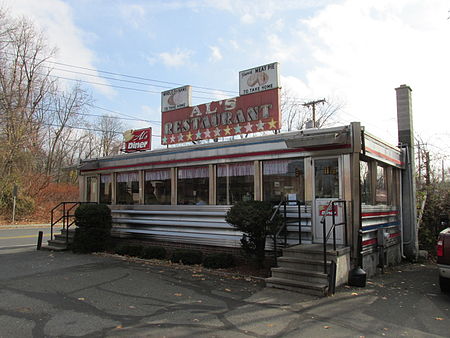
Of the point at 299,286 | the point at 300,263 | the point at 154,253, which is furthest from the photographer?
the point at 154,253

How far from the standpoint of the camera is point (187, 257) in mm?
9141

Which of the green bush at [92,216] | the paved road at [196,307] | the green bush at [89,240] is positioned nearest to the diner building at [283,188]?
the green bush at [92,216]

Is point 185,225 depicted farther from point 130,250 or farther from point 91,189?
point 91,189

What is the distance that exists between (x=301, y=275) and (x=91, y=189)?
30.5ft

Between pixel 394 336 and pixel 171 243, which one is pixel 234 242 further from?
pixel 394 336

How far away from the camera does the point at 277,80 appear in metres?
10.2

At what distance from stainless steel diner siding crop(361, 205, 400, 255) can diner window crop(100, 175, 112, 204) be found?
335 inches

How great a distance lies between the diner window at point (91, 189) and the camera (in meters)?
13.1

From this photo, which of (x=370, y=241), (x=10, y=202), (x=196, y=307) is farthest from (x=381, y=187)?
(x=10, y=202)

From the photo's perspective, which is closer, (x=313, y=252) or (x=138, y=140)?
(x=313, y=252)

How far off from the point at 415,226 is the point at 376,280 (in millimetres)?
3676

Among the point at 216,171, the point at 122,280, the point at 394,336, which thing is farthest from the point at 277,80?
the point at 394,336

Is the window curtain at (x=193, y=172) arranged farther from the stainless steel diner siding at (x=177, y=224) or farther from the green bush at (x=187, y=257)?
the green bush at (x=187, y=257)

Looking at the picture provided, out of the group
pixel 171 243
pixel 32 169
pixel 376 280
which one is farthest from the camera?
pixel 32 169
